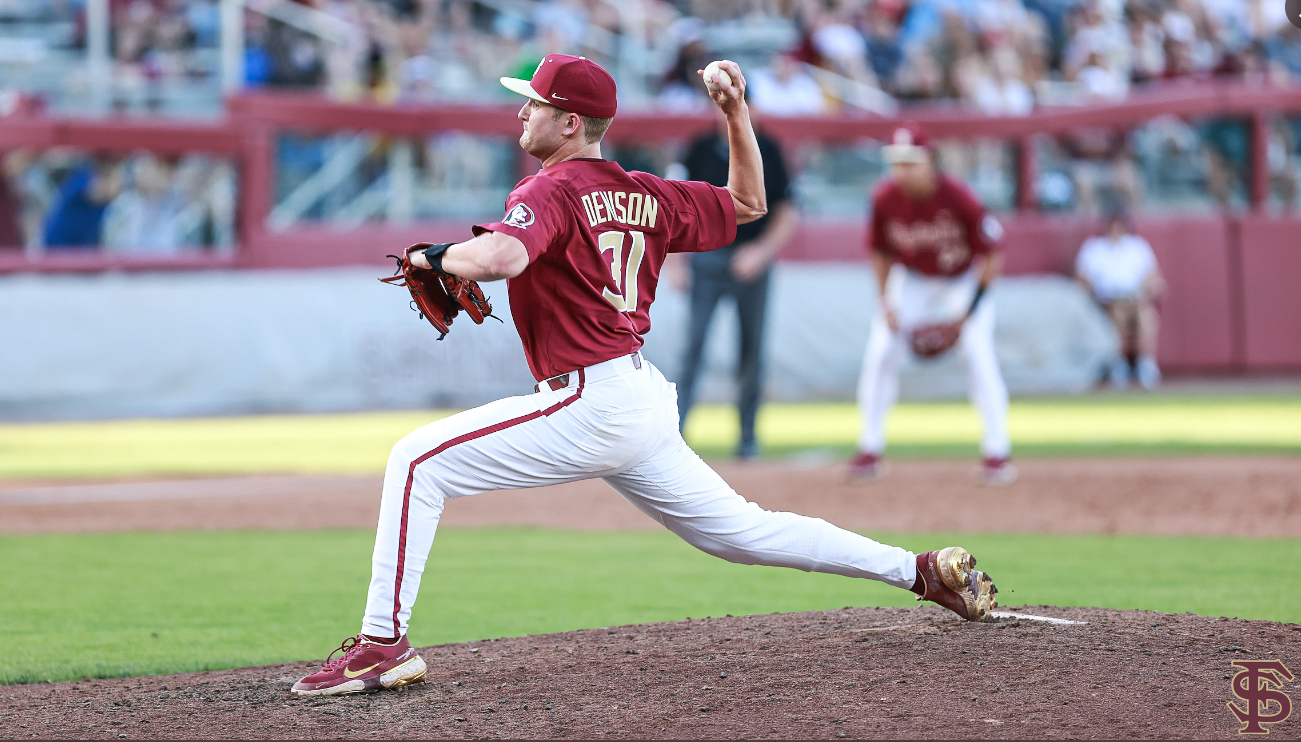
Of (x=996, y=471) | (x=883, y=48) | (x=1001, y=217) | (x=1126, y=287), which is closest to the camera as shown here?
(x=996, y=471)

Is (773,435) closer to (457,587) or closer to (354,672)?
(457,587)

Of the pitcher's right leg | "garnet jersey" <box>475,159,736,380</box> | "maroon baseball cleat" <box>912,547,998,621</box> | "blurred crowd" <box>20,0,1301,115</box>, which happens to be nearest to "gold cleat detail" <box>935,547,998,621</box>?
"maroon baseball cleat" <box>912,547,998,621</box>

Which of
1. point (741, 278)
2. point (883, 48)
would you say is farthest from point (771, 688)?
point (883, 48)

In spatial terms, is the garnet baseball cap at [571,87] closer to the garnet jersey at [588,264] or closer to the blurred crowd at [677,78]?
the garnet jersey at [588,264]

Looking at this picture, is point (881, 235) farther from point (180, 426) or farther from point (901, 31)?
point (901, 31)

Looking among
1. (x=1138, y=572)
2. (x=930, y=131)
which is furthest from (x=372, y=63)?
(x=1138, y=572)

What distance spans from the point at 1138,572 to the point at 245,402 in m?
10.6

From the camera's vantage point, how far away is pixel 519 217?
3850mm

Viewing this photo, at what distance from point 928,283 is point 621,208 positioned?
5.35m

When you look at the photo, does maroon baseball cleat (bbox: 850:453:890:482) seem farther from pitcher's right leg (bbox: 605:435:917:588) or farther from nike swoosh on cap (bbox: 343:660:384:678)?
nike swoosh on cap (bbox: 343:660:384:678)

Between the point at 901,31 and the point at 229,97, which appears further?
the point at 901,31

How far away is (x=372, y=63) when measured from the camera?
55.4 ft

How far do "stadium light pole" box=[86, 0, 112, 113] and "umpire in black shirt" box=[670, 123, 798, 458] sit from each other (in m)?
8.56

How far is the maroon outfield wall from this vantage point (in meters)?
15.6
